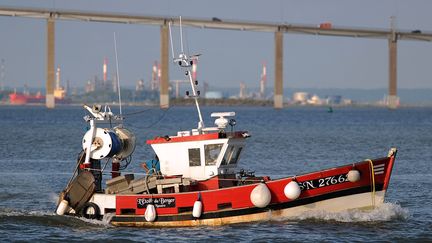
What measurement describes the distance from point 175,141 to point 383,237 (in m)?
5.93

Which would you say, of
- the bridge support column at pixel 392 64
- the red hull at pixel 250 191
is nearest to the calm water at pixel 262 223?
the red hull at pixel 250 191

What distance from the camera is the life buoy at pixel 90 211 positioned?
28.2m

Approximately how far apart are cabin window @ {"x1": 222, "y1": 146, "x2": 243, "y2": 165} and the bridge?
117 metres

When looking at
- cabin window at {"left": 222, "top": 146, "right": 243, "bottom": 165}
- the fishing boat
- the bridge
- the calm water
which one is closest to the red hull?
the fishing boat

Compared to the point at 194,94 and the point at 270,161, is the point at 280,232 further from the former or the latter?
the point at 270,161

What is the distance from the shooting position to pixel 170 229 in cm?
2723

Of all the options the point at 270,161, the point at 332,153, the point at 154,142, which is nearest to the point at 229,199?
the point at 154,142

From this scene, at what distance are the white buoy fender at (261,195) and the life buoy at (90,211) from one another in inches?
170

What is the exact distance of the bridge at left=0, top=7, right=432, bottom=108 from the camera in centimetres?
14662

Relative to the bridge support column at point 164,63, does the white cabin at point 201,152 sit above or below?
below

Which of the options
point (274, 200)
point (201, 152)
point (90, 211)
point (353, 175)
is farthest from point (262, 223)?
point (90, 211)

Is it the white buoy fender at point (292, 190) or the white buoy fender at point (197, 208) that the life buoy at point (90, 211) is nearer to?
the white buoy fender at point (197, 208)

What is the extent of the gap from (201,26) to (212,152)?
129 m

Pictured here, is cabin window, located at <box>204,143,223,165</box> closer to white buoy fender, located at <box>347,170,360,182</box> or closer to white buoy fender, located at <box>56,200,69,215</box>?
white buoy fender, located at <box>347,170,360,182</box>
